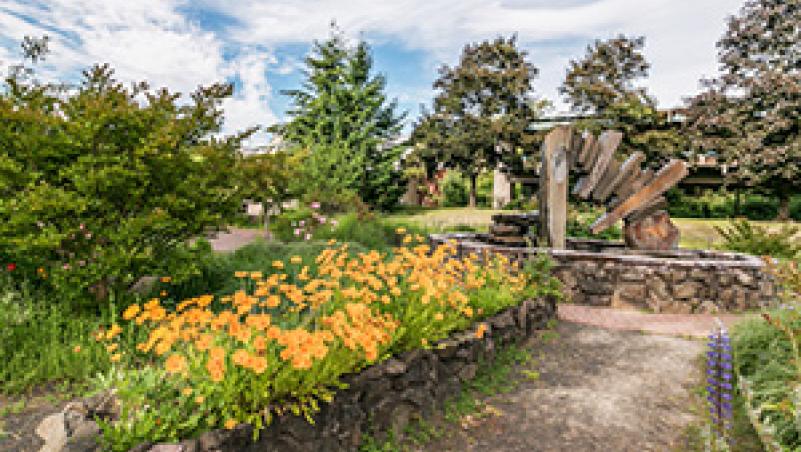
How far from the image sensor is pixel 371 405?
308 cm

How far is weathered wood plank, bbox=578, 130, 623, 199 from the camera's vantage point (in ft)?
27.3

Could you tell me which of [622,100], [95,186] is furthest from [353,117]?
[95,186]

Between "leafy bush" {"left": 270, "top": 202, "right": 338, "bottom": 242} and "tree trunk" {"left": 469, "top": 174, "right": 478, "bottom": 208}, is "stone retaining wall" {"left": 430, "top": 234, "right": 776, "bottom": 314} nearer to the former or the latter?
"leafy bush" {"left": 270, "top": 202, "right": 338, "bottom": 242}

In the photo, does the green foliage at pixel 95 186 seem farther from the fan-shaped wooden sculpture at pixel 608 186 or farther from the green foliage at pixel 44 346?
the fan-shaped wooden sculpture at pixel 608 186

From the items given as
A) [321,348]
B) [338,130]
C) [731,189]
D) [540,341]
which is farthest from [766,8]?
[321,348]

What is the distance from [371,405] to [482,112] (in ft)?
77.9

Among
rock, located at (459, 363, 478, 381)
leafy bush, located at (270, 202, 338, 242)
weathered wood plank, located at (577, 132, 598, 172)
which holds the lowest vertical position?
rock, located at (459, 363, 478, 381)

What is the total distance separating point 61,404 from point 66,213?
1668mm

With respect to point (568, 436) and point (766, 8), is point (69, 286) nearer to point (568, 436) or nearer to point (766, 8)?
point (568, 436)

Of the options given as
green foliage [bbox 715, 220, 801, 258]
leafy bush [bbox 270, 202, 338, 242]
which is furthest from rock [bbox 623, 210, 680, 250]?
leafy bush [bbox 270, 202, 338, 242]

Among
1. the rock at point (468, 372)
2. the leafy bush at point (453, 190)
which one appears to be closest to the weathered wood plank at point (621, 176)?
the rock at point (468, 372)

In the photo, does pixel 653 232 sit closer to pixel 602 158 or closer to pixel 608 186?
pixel 608 186

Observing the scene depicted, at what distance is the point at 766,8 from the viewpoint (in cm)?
1897

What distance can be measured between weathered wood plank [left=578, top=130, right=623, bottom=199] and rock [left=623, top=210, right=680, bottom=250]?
0.99 meters
